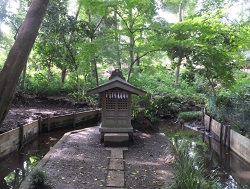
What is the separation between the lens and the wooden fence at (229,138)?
9.49 metres

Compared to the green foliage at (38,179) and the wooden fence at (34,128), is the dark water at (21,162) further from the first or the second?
the green foliage at (38,179)

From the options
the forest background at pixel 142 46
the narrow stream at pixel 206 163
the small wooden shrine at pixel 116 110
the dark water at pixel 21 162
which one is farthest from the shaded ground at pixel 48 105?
the small wooden shrine at pixel 116 110

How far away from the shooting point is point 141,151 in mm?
9289

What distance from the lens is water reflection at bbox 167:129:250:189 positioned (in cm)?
757

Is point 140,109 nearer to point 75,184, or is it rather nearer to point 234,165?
point 234,165

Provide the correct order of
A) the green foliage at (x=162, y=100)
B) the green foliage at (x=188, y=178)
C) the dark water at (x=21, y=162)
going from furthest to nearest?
the green foliage at (x=162, y=100) < the dark water at (x=21, y=162) < the green foliage at (x=188, y=178)

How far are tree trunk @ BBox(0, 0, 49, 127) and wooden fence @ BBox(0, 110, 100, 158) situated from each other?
4.06 metres

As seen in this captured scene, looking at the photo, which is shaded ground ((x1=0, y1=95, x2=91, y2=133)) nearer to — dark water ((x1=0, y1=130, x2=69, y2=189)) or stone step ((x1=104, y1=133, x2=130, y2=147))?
dark water ((x1=0, y1=130, x2=69, y2=189))

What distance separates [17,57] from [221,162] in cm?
844

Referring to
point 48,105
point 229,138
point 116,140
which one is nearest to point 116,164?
point 116,140

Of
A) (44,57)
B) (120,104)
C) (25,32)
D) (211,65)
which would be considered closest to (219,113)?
(211,65)

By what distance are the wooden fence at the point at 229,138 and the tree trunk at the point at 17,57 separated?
28.0ft

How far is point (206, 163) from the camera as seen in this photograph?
366 inches

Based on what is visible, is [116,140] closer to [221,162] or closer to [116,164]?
[116,164]
